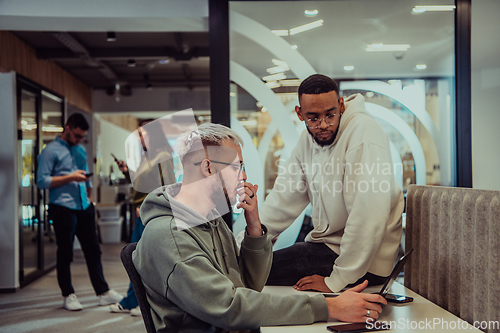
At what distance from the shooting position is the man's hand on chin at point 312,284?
1510 millimetres

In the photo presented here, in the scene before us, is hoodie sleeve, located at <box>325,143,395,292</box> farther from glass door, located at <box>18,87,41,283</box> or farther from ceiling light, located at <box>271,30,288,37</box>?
glass door, located at <box>18,87,41,283</box>

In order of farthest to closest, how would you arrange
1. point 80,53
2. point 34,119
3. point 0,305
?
point 80,53 → point 34,119 → point 0,305

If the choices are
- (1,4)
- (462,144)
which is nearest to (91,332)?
(1,4)

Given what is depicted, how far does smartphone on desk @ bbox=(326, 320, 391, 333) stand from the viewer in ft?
3.39

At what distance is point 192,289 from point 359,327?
445 mm

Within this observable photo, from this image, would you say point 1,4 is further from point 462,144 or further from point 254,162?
point 462,144

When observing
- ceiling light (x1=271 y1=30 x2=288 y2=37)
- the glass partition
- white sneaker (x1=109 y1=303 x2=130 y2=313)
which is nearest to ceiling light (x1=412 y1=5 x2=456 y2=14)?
the glass partition

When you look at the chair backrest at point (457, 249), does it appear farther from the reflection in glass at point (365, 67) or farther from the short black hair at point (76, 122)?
the short black hair at point (76, 122)

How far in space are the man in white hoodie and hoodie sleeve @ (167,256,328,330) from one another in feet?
1.43

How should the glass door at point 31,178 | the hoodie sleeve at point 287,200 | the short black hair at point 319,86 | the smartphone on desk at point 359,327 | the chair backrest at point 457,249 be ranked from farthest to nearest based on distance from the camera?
the glass door at point 31,178
the hoodie sleeve at point 287,200
the short black hair at point 319,86
the chair backrest at point 457,249
the smartphone on desk at point 359,327

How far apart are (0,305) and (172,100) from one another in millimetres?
5416

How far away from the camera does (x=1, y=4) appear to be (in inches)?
116

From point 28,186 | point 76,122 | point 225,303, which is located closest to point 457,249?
point 225,303

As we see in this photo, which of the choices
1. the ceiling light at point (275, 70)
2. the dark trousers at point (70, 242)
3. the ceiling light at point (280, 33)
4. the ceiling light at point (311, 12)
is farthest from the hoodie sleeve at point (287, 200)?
the dark trousers at point (70, 242)
